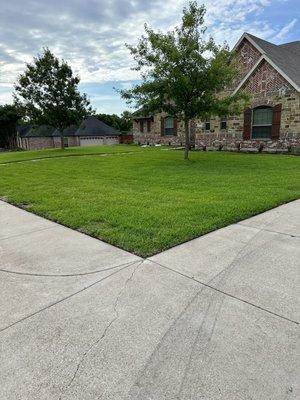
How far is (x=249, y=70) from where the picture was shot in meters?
19.6

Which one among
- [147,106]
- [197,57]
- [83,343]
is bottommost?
[83,343]

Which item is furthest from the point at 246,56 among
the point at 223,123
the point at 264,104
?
the point at 223,123

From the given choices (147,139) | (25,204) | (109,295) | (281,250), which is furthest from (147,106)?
(147,139)

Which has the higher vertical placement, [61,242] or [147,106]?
[147,106]

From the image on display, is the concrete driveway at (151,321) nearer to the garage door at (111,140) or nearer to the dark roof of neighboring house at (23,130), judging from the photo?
the garage door at (111,140)

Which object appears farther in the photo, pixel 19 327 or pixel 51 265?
pixel 51 265

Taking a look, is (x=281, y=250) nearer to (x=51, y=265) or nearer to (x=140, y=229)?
(x=140, y=229)

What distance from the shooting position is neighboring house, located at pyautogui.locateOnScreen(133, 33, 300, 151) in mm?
17500

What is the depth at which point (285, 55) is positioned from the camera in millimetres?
20219

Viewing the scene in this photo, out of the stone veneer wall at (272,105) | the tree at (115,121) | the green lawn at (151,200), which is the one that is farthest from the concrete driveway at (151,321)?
the tree at (115,121)

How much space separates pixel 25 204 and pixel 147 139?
81.7ft

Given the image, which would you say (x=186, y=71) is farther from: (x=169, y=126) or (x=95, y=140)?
(x=95, y=140)

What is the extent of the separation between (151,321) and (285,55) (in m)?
22.7

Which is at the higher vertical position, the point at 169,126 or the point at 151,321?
the point at 169,126
